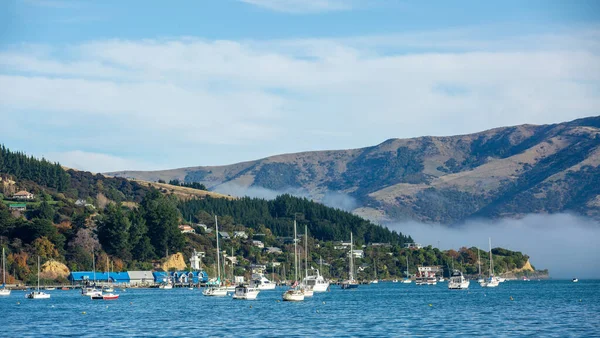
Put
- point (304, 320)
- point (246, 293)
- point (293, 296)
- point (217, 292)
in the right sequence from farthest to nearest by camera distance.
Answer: point (217, 292) < point (246, 293) < point (293, 296) < point (304, 320)

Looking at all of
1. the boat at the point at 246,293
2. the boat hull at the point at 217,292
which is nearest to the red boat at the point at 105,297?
the boat at the point at 246,293

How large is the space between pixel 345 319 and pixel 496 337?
1040 inches

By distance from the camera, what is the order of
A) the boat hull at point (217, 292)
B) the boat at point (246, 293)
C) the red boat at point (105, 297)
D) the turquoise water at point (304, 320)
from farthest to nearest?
the boat hull at point (217, 292)
the red boat at point (105, 297)
the boat at point (246, 293)
the turquoise water at point (304, 320)

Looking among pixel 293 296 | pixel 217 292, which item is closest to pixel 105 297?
pixel 217 292

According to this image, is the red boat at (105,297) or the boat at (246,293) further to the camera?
the red boat at (105,297)

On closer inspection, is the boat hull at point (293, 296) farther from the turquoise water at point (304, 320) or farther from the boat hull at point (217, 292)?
the boat hull at point (217, 292)

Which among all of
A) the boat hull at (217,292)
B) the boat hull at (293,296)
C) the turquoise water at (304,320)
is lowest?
the turquoise water at (304,320)

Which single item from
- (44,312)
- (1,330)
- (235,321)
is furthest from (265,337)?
(44,312)

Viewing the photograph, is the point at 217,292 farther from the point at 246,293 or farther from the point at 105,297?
the point at 105,297

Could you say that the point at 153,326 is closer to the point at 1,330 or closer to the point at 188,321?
the point at 188,321

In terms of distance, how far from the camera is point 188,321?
3910 inches

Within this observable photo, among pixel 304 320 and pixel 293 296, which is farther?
pixel 293 296

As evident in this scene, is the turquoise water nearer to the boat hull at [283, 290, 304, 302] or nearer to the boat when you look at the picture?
the boat hull at [283, 290, 304, 302]

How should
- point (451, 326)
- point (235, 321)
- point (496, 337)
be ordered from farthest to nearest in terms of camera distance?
point (235, 321) → point (451, 326) → point (496, 337)
